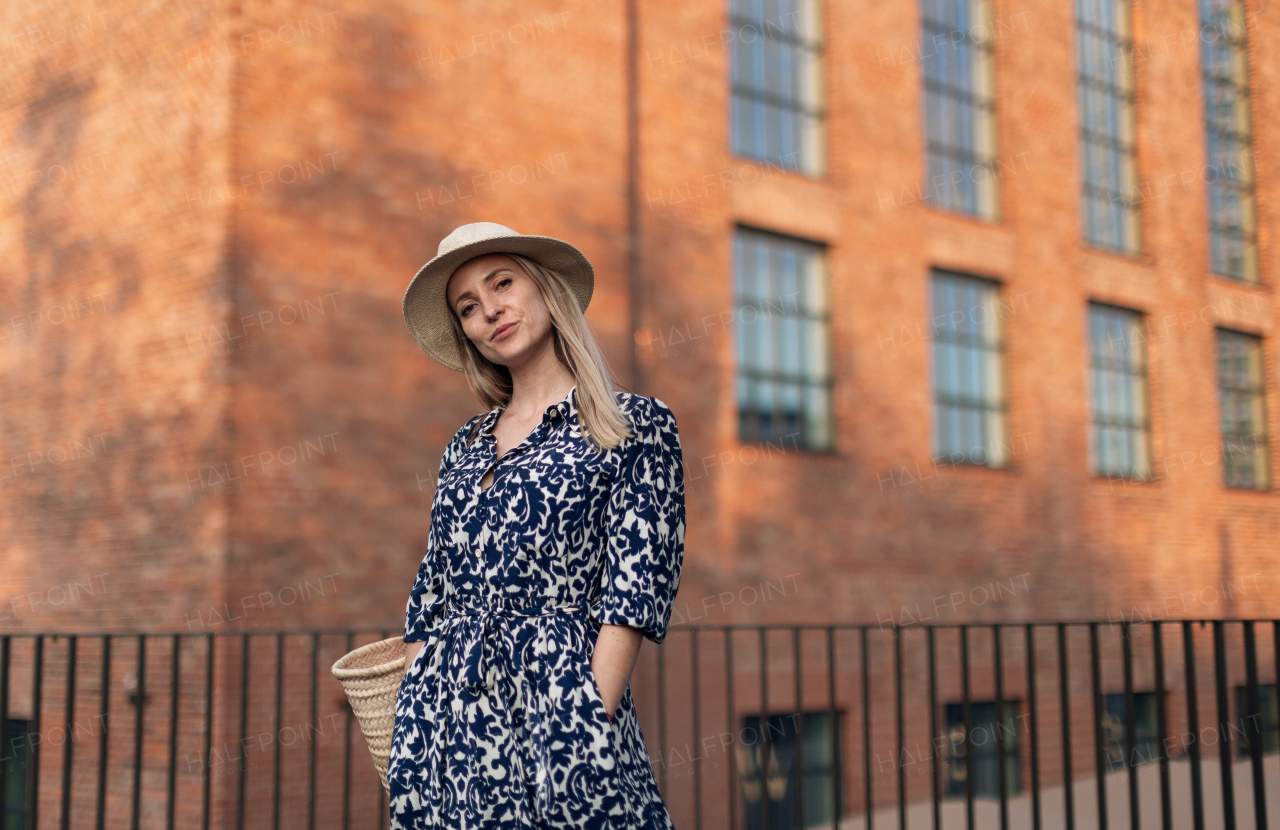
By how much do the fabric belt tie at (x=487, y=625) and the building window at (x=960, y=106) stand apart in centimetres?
1359

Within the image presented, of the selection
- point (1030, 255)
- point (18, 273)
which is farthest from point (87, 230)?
point (1030, 255)

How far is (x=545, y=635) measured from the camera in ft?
7.92

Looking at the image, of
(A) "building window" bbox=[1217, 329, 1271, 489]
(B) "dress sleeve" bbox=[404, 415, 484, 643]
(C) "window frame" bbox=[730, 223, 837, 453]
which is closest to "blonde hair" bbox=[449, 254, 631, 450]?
(B) "dress sleeve" bbox=[404, 415, 484, 643]

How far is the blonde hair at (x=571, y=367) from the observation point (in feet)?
8.02

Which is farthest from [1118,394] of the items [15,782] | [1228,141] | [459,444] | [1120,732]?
[459,444]

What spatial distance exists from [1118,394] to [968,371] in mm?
3168

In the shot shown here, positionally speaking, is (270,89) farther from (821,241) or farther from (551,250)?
(551,250)

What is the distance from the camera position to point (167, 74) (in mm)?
10688

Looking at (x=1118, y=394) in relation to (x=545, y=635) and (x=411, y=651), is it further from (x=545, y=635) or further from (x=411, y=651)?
(x=545, y=635)

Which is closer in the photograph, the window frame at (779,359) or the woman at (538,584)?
the woman at (538,584)

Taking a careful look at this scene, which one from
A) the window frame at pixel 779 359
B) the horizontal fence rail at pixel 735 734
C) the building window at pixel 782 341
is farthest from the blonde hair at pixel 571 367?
the building window at pixel 782 341

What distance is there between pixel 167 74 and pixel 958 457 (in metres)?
9.69

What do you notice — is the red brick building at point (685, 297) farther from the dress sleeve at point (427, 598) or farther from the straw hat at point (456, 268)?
the dress sleeve at point (427, 598)

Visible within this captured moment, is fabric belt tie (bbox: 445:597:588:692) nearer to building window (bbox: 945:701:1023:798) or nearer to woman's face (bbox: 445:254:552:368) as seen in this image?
woman's face (bbox: 445:254:552:368)
